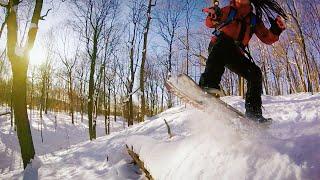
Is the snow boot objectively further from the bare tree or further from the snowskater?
the bare tree

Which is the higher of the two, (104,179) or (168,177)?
(168,177)

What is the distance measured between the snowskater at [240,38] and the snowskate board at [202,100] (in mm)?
121

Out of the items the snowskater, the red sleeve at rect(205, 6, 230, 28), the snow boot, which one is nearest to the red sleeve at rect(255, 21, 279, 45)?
the snowskater

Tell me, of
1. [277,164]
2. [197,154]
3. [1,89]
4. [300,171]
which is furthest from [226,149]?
[1,89]

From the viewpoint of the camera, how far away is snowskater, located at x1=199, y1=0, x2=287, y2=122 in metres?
3.67

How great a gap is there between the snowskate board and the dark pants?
165 mm

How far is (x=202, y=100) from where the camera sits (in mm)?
3588

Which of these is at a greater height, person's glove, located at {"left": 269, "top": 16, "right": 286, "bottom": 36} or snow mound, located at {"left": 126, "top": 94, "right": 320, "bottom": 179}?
person's glove, located at {"left": 269, "top": 16, "right": 286, "bottom": 36}

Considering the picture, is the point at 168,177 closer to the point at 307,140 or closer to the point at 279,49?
A: the point at 307,140

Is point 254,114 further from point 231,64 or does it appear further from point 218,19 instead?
point 218,19

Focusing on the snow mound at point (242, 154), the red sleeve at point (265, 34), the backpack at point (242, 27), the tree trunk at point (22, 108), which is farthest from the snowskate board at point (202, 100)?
the tree trunk at point (22, 108)

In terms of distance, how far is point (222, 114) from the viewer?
Result: 3369mm

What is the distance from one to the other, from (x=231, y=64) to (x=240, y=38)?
0.34 m

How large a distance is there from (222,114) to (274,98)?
11127 mm
